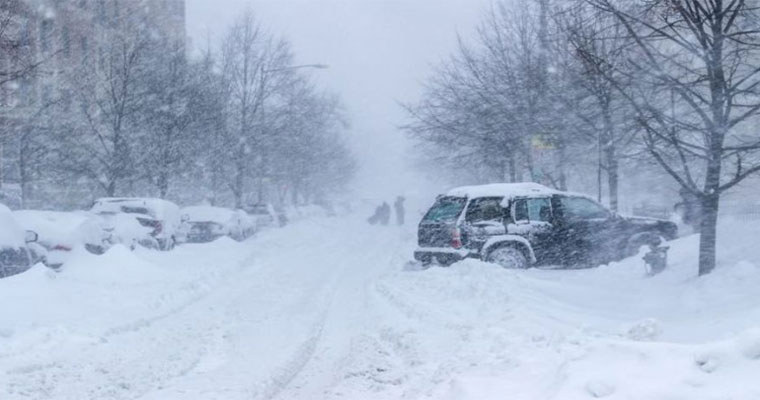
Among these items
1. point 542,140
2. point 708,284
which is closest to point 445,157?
point 542,140

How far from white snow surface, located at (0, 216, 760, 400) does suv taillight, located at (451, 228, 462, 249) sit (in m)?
0.69

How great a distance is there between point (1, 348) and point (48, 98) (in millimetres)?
18758

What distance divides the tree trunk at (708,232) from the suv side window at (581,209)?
405 centimetres

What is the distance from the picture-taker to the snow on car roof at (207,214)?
2602 centimetres

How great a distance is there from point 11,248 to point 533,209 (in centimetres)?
862

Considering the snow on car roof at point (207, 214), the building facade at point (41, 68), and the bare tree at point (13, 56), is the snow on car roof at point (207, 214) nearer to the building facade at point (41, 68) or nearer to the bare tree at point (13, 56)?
the building facade at point (41, 68)

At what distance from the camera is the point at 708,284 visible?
9875 millimetres

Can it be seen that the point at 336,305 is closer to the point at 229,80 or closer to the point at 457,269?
the point at 457,269

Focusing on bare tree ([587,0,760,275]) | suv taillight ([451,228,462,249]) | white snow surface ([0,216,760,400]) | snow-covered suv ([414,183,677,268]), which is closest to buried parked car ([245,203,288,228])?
white snow surface ([0,216,760,400])

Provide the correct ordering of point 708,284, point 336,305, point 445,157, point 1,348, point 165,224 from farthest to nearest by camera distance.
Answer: point 445,157, point 165,224, point 336,305, point 708,284, point 1,348

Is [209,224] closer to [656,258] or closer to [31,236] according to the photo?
[31,236]

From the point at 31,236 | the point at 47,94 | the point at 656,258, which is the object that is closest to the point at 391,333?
the point at 656,258

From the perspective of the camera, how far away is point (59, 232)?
1461 cm

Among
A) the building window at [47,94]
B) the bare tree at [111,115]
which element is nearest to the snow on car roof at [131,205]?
the bare tree at [111,115]
